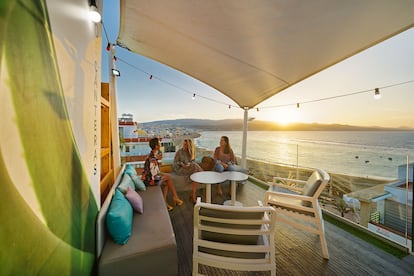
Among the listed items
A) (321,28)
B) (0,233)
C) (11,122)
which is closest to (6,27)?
(11,122)

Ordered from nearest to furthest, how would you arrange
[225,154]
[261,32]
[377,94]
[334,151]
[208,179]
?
[261,32]
[377,94]
[208,179]
[225,154]
[334,151]

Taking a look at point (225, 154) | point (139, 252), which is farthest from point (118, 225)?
point (225, 154)

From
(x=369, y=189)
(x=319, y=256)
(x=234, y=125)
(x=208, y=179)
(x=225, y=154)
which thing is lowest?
(x=319, y=256)

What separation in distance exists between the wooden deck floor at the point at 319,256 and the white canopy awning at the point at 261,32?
246 cm

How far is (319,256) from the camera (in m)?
1.74

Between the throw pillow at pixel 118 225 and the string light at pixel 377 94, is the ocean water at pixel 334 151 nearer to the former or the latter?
the string light at pixel 377 94

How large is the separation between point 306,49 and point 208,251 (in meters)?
2.67

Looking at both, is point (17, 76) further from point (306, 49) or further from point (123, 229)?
point (306, 49)

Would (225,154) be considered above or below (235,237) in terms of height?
above

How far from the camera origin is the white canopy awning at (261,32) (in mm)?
1505

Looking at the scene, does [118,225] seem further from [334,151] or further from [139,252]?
[334,151]

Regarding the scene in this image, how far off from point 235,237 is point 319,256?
1266 mm

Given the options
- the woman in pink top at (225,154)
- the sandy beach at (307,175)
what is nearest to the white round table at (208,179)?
the woman in pink top at (225,154)

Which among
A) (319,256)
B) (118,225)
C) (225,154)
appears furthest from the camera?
(225,154)
